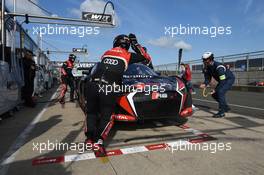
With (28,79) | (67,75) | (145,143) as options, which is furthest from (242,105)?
(28,79)

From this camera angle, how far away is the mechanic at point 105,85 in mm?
4254

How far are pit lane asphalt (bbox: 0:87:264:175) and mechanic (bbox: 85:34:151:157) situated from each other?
1.17 feet

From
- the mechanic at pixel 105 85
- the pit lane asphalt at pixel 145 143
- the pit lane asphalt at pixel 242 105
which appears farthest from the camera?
the pit lane asphalt at pixel 242 105

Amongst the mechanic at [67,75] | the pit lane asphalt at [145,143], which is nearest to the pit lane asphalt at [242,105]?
the pit lane asphalt at [145,143]

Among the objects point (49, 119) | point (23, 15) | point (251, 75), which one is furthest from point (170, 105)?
point (251, 75)

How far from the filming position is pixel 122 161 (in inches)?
147

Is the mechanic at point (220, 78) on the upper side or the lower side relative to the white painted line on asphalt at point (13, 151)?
upper

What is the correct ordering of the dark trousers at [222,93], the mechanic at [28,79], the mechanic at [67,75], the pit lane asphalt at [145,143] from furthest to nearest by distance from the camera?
the mechanic at [67,75] < the mechanic at [28,79] < the dark trousers at [222,93] < the pit lane asphalt at [145,143]

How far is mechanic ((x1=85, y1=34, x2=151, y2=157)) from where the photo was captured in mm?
4254

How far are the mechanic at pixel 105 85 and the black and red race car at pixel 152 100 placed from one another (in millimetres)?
473

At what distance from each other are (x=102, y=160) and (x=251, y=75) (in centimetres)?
1927

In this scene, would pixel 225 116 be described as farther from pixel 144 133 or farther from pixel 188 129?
pixel 144 133

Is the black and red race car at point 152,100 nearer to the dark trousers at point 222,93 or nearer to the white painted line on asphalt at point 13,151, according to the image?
the white painted line on asphalt at point 13,151

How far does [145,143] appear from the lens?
180 inches
